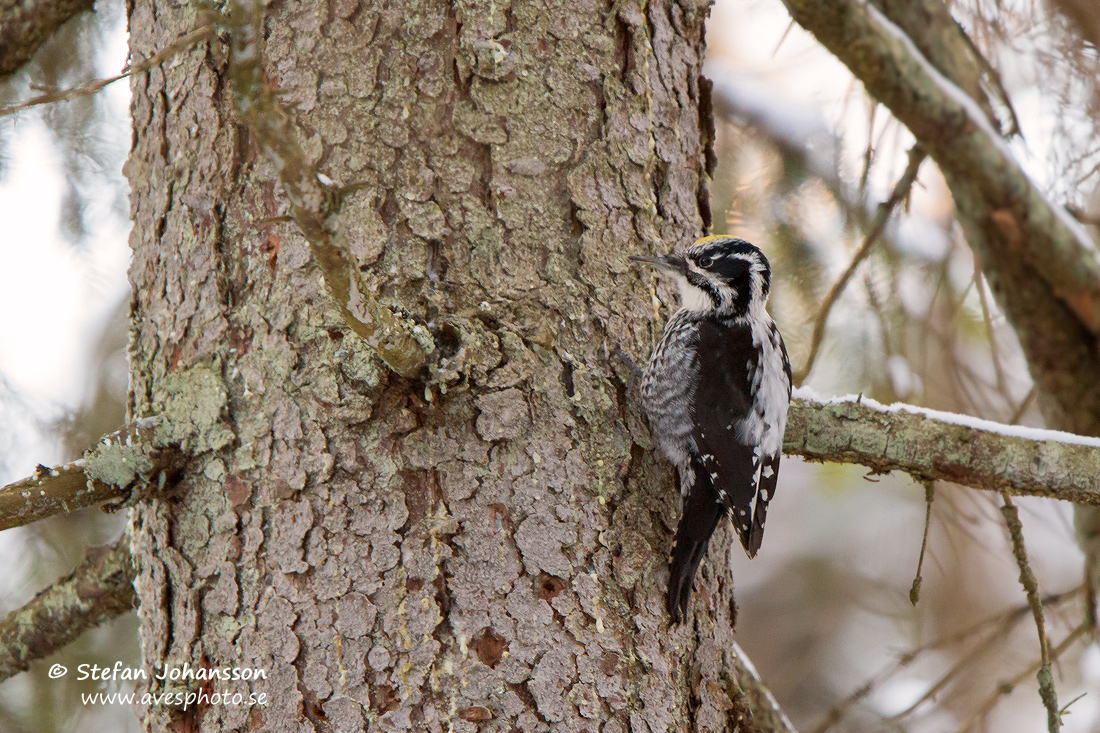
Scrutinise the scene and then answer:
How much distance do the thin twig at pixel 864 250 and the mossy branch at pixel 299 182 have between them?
1.34 meters

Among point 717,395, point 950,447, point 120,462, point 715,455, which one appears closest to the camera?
point 120,462

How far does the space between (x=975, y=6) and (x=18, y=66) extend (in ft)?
9.81

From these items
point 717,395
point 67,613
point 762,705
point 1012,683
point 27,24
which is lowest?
point 1012,683

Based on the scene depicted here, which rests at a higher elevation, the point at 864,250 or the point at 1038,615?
the point at 864,250

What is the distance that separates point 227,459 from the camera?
6.10 feet

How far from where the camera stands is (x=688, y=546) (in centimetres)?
198

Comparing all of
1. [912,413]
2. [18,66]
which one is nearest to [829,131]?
[912,413]

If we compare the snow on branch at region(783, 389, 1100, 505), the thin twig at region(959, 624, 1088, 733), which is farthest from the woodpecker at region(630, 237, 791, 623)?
the thin twig at region(959, 624, 1088, 733)

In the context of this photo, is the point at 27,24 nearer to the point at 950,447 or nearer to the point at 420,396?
the point at 420,396

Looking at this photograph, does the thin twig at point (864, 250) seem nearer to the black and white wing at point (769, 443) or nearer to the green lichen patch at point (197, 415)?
the black and white wing at point (769, 443)

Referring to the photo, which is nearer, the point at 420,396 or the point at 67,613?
the point at 420,396

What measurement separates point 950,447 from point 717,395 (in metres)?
0.76

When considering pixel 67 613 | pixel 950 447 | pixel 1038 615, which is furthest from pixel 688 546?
pixel 67 613

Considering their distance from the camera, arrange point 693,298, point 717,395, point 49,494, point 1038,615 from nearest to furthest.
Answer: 1. point 49,494
2. point 1038,615
3. point 717,395
4. point 693,298
